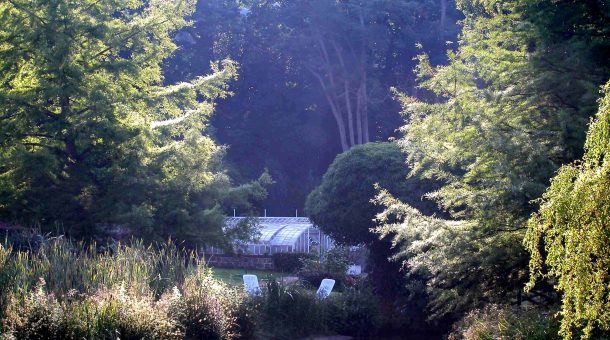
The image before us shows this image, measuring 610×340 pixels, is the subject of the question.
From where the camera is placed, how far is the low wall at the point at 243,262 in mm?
30297

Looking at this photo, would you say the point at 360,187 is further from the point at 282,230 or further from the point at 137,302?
the point at 282,230

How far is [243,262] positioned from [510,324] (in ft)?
68.1

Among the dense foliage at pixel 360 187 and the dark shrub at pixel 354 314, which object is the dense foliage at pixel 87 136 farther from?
the dark shrub at pixel 354 314

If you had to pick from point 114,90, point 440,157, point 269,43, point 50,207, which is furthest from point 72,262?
point 269,43

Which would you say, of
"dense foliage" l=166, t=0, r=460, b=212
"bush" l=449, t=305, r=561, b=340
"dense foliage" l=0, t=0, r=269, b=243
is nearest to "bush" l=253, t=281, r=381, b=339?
"dense foliage" l=0, t=0, r=269, b=243

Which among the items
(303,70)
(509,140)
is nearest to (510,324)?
(509,140)

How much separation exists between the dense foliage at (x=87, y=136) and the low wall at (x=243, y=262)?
12539mm

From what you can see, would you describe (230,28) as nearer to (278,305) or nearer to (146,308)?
(278,305)

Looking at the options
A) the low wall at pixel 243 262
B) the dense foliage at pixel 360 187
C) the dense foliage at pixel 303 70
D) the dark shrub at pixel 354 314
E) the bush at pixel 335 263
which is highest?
the dense foliage at pixel 303 70

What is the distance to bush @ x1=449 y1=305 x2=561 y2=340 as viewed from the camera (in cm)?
993

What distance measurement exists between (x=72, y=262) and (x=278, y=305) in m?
5.09

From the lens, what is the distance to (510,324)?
10789 mm

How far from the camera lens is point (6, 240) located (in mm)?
14203

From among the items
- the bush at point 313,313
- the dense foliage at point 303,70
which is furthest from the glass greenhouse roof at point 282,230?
the bush at point 313,313
